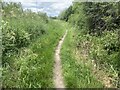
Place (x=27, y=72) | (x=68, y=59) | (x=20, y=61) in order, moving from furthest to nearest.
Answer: (x=68, y=59)
(x=20, y=61)
(x=27, y=72)

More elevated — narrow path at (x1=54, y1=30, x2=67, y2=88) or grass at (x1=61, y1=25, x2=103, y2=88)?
grass at (x1=61, y1=25, x2=103, y2=88)

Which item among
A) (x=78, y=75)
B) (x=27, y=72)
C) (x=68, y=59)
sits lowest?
(x=68, y=59)

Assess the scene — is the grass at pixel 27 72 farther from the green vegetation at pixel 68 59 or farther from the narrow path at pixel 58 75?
the narrow path at pixel 58 75

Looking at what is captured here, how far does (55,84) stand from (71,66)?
1505mm

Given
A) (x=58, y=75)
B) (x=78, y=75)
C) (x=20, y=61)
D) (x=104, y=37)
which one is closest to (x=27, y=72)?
(x=20, y=61)

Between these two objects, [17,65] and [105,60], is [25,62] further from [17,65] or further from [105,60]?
[105,60]

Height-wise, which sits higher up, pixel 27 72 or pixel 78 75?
pixel 27 72

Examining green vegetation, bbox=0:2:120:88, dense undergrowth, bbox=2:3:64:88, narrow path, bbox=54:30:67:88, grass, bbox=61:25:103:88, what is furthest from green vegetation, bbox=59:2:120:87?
dense undergrowth, bbox=2:3:64:88

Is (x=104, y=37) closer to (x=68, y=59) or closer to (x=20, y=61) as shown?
(x=68, y=59)

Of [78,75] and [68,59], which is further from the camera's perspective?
[68,59]

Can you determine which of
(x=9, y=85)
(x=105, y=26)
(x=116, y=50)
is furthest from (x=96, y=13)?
(x=9, y=85)

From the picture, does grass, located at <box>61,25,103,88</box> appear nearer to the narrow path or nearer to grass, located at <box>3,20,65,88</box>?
the narrow path

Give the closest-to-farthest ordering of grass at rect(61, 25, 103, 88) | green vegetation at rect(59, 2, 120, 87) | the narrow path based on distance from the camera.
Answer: grass at rect(61, 25, 103, 88) → the narrow path → green vegetation at rect(59, 2, 120, 87)

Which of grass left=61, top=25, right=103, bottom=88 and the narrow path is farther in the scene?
the narrow path
